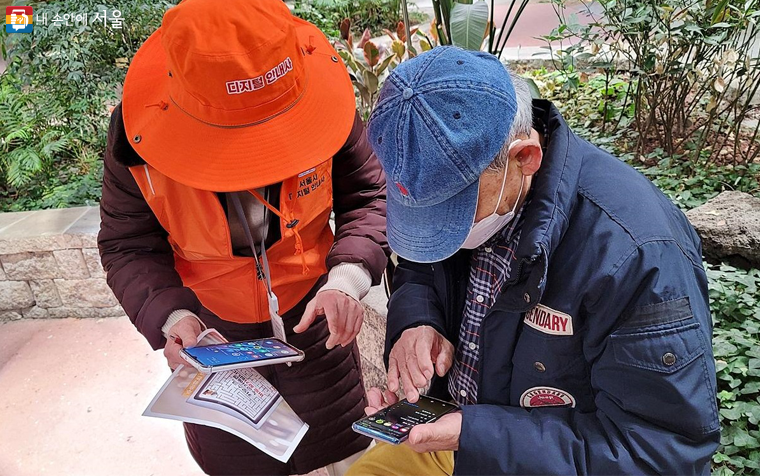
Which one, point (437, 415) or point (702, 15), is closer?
point (437, 415)

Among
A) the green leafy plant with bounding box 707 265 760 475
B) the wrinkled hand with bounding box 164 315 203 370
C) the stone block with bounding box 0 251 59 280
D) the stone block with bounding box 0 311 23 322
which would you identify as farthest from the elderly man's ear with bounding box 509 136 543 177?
the stone block with bounding box 0 311 23 322

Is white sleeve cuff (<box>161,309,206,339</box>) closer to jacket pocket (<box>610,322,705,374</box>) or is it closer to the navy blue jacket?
the navy blue jacket

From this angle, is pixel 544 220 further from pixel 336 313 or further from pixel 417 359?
pixel 336 313

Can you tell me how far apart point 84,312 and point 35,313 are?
330 mm

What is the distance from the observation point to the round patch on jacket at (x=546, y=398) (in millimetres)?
1266

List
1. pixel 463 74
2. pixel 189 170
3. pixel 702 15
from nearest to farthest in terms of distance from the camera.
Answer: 1. pixel 463 74
2. pixel 189 170
3. pixel 702 15

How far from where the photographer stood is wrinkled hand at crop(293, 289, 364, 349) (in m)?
1.53

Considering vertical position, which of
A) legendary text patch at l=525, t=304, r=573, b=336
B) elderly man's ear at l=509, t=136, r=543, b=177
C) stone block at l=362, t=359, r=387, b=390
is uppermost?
elderly man's ear at l=509, t=136, r=543, b=177

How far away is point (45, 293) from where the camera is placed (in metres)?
3.73

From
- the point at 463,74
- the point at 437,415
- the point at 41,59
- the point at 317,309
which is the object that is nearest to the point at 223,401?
the point at 317,309

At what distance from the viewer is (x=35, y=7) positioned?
4.10 metres

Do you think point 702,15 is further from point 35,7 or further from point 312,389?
point 35,7

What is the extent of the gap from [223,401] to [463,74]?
0.96 meters

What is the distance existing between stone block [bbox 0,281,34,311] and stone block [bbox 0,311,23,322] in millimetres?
25
